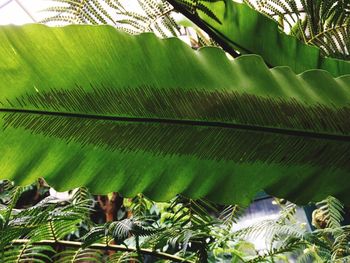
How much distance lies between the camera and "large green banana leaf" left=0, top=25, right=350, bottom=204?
390mm

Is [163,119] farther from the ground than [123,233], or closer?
farther from the ground

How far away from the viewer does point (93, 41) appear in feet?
1.27

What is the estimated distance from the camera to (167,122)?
426 millimetres

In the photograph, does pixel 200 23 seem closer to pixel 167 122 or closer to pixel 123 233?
pixel 167 122

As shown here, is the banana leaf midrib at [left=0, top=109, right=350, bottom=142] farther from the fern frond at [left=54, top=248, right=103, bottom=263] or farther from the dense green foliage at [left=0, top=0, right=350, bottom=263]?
the fern frond at [left=54, top=248, right=103, bottom=263]

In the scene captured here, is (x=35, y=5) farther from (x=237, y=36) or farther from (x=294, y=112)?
(x=294, y=112)

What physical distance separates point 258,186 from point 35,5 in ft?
12.9

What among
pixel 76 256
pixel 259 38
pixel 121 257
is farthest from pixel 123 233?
pixel 259 38

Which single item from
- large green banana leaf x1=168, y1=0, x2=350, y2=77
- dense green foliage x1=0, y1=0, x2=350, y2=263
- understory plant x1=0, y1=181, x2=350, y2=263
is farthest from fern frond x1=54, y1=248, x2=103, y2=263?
large green banana leaf x1=168, y1=0, x2=350, y2=77

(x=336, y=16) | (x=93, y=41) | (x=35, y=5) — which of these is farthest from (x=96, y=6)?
(x=35, y=5)

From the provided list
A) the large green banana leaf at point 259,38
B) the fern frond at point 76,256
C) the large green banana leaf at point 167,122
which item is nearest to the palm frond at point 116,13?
the large green banana leaf at point 259,38

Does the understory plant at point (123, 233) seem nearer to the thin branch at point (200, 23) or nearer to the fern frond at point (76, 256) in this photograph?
the fern frond at point (76, 256)

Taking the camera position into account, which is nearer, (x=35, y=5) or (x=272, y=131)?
(x=272, y=131)

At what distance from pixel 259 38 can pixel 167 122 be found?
0.35 meters
